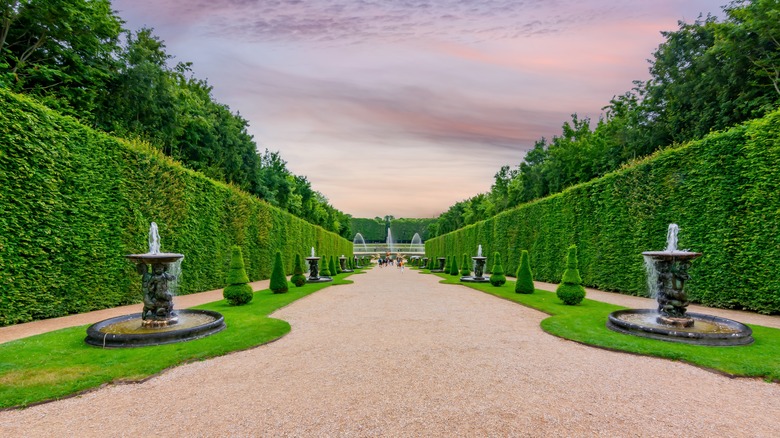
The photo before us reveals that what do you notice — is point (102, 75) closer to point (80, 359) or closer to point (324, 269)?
point (324, 269)

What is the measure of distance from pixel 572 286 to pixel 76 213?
1540 centimetres

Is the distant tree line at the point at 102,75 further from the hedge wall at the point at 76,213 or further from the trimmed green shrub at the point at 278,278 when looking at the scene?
the trimmed green shrub at the point at 278,278

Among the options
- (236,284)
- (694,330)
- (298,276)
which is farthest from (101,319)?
(694,330)

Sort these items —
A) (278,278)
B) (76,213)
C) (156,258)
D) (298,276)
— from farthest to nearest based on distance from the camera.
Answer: (298,276)
(278,278)
(76,213)
(156,258)

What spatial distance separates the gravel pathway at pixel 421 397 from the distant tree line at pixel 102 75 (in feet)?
37.5

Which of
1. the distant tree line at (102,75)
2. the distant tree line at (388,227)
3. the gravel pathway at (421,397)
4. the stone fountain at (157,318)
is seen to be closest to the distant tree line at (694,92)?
the gravel pathway at (421,397)

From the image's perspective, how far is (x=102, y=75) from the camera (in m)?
18.8

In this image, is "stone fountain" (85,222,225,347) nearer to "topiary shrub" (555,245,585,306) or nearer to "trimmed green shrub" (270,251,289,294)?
"trimmed green shrub" (270,251,289,294)

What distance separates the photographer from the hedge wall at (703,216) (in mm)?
10680

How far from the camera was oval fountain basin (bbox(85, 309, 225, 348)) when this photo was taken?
679 cm

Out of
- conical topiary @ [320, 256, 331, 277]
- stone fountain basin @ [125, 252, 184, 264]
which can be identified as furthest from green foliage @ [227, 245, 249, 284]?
conical topiary @ [320, 256, 331, 277]

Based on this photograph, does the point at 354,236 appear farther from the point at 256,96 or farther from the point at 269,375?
the point at 269,375

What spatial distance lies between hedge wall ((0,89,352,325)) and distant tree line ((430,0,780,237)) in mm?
23463

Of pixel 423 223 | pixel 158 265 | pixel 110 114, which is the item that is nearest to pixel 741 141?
pixel 158 265
